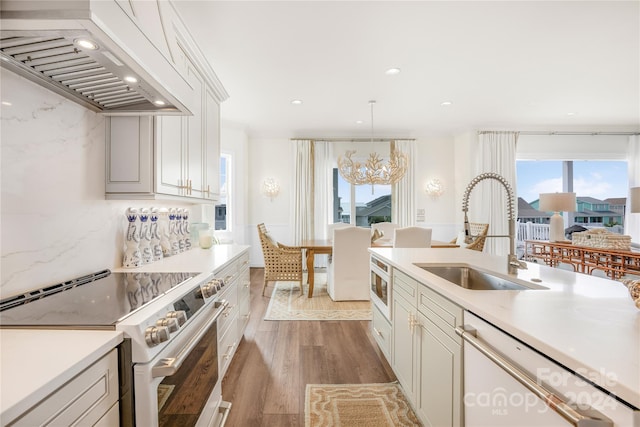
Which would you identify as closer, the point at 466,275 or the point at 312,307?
the point at 466,275

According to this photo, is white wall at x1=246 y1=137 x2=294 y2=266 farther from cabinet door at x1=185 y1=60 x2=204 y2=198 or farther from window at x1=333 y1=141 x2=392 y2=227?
cabinet door at x1=185 y1=60 x2=204 y2=198

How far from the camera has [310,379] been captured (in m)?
2.21

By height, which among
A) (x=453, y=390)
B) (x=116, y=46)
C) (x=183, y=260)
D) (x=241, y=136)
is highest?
(x=241, y=136)

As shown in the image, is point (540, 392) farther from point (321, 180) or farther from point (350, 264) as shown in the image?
point (321, 180)

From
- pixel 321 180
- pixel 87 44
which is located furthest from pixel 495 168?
pixel 87 44

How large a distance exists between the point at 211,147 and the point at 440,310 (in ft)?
→ 8.15

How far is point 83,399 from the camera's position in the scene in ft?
2.51

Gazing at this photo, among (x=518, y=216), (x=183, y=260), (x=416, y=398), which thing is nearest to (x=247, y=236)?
(x=183, y=260)

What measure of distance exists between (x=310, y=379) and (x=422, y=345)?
1.03 metres

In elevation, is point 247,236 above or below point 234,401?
above

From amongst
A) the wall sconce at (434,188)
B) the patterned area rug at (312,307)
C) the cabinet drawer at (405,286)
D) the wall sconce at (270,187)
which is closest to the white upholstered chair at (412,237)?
the patterned area rug at (312,307)

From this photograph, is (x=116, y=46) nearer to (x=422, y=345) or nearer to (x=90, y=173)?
(x=90, y=173)

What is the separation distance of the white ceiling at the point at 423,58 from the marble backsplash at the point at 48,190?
58.5 inches

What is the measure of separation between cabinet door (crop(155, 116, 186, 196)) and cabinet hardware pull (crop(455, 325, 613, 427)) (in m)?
1.86
